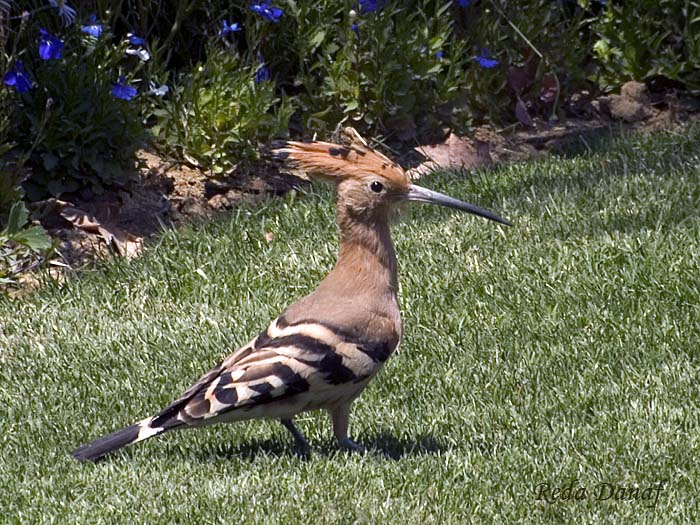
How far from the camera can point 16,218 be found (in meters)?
6.05

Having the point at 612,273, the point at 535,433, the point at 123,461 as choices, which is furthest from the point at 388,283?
the point at 612,273

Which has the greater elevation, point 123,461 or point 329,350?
point 329,350

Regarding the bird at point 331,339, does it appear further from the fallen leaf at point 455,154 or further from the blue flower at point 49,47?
the fallen leaf at point 455,154

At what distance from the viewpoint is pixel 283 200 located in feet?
23.0

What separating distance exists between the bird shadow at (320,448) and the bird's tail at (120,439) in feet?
0.96

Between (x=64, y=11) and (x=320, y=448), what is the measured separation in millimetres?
3120

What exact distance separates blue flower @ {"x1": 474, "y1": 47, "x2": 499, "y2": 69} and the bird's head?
10.5 ft

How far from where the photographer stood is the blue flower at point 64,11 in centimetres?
656

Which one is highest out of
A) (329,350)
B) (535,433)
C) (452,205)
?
(452,205)

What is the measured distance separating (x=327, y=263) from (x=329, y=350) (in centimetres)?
182

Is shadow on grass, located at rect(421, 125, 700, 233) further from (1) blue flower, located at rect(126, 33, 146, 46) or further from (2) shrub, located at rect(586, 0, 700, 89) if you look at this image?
(1) blue flower, located at rect(126, 33, 146, 46)

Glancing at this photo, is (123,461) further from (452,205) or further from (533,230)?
(533,230)

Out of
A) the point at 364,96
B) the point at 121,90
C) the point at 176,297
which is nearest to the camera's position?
the point at 176,297

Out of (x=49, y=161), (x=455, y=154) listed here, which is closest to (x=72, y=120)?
(x=49, y=161)
